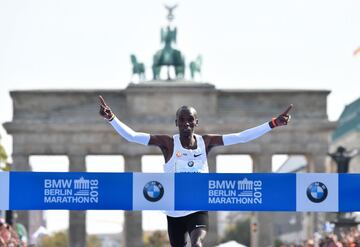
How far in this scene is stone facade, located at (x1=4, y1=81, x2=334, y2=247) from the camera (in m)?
77.7

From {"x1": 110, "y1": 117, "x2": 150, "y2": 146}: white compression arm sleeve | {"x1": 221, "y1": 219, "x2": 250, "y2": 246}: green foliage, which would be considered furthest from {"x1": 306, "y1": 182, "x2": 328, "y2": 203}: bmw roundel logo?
{"x1": 221, "y1": 219, "x2": 250, "y2": 246}: green foliage

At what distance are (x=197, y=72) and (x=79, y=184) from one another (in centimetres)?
6725

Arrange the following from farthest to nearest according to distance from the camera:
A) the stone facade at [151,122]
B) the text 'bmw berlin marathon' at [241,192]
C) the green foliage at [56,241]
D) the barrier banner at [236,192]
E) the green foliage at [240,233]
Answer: the green foliage at [56,241]
the green foliage at [240,233]
the stone facade at [151,122]
the text 'bmw berlin marathon' at [241,192]
the barrier banner at [236,192]

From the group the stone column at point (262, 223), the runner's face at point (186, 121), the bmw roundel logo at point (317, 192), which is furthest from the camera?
the stone column at point (262, 223)

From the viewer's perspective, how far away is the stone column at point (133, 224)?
80375 mm

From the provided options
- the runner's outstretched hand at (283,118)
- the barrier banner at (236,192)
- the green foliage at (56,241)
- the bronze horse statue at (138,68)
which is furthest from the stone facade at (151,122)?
the green foliage at (56,241)

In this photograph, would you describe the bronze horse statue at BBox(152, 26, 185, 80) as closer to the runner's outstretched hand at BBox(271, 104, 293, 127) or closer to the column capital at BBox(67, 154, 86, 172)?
the column capital at BBox(67, 154, 86, 172)

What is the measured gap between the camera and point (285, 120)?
1216cm

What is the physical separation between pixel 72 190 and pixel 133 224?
6817 cm

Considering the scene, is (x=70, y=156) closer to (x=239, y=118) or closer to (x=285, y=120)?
(x=239, y=118)

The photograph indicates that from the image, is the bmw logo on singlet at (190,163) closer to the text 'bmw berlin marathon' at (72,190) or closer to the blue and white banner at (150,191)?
the blue and white banner at (150,191)

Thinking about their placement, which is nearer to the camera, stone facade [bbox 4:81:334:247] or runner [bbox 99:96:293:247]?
runner [bbox 99:96:293:247]

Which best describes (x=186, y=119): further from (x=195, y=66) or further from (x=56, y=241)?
(x=56, y=241)

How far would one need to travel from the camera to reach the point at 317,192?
13094mm
